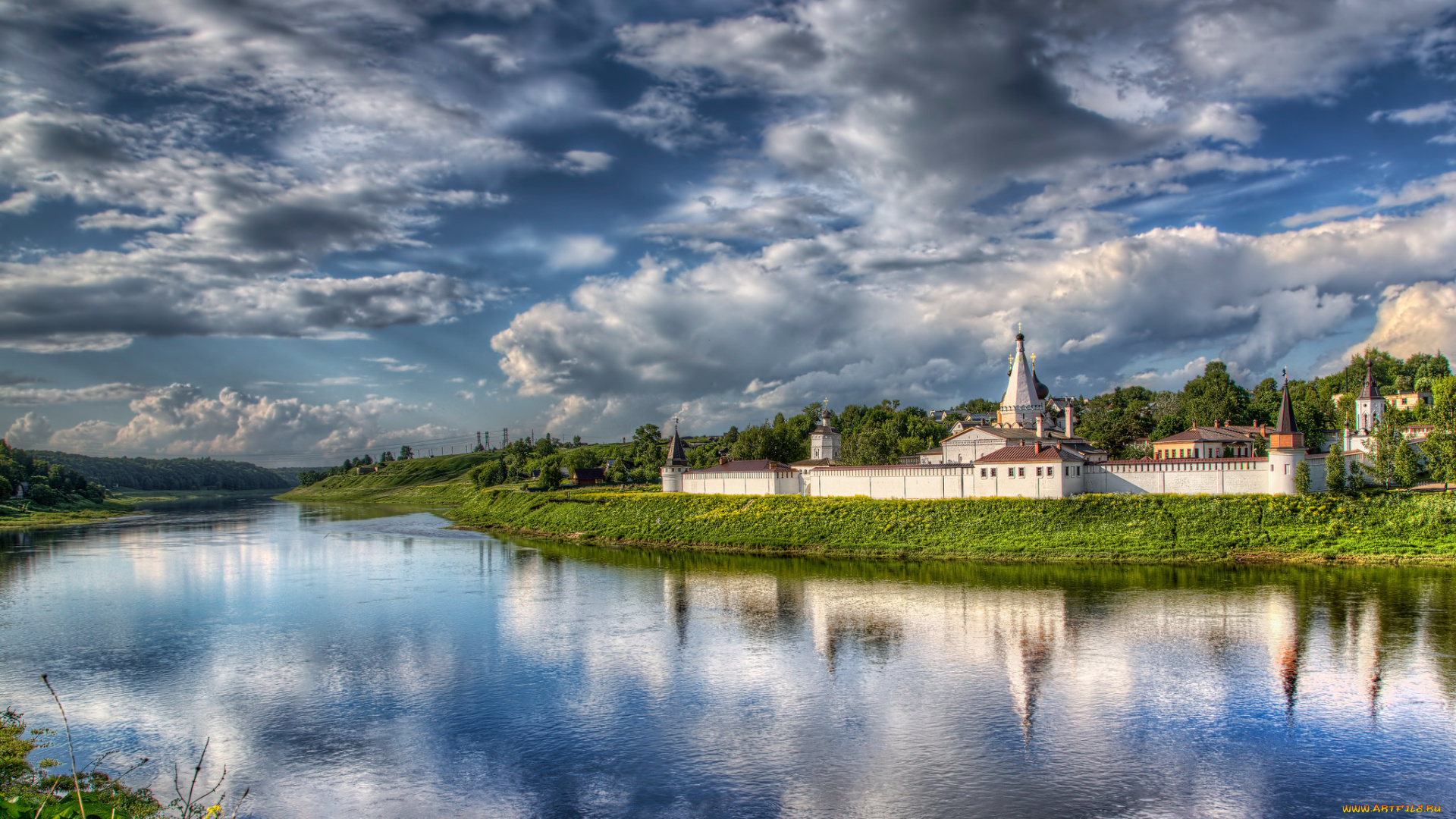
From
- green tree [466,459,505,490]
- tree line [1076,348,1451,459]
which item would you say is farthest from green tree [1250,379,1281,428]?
green tree [466,459,505,490]

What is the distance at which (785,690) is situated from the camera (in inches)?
738

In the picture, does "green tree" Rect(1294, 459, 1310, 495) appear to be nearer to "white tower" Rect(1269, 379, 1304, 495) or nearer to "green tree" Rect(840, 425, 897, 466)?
"white tower" Rect(1269, 379, 1304, 495)

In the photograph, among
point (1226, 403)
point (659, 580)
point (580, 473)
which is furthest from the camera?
point (580, 473)

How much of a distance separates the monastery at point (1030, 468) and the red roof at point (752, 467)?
0.26ft

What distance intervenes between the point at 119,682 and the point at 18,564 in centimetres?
3318

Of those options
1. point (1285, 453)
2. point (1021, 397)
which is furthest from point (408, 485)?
point (1285, 453)

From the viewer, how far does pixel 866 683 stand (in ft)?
62.2

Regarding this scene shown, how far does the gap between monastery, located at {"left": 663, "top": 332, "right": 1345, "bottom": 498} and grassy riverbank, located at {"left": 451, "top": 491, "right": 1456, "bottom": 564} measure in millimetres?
1596

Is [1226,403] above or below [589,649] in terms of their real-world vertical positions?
above

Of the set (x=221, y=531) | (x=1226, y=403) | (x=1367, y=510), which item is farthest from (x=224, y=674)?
(x=1226, y=403)

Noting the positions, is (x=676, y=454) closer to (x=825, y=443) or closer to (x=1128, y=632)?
(x=825, y=443)

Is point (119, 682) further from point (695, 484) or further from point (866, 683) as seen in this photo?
point (695, 484)

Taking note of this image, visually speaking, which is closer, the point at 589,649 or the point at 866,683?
the point at 866,683

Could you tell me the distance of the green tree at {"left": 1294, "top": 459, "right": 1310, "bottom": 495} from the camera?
125ft
